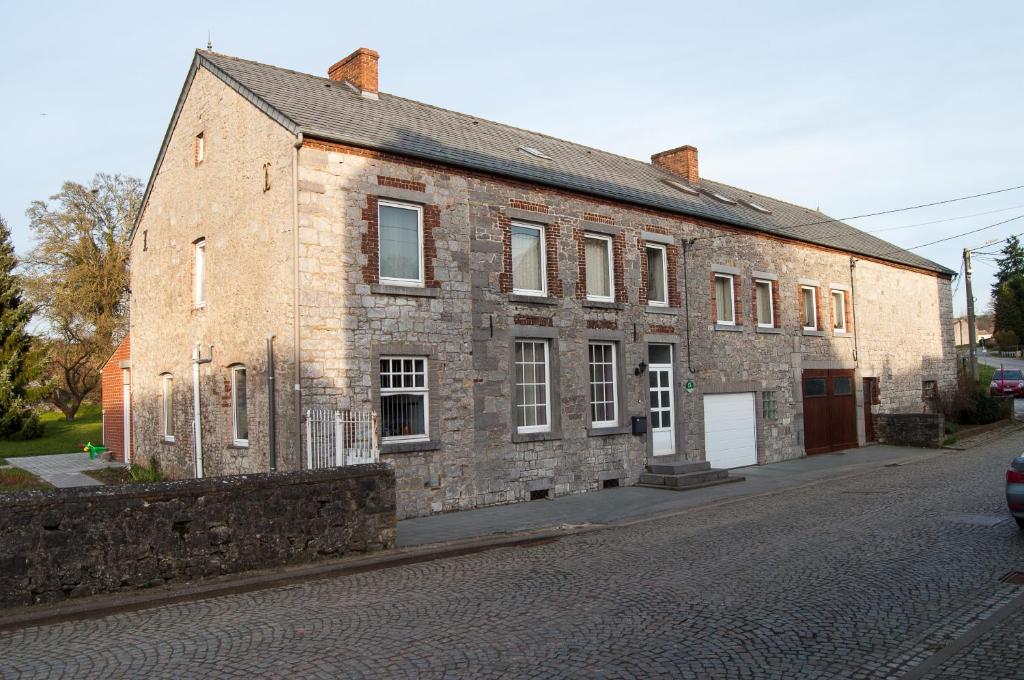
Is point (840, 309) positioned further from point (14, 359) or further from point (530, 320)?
point (14, 359)

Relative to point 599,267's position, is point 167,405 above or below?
below

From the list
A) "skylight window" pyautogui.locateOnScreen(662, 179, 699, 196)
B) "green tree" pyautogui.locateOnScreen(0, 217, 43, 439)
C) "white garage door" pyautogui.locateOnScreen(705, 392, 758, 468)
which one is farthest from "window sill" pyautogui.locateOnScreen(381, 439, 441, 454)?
"green tree" pyautogui.locateOnScreen(0, 217, 43, 439)

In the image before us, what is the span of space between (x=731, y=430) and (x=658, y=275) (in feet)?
15.3

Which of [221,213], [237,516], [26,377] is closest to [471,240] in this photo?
[221,213]

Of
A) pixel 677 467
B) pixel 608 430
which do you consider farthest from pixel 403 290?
pixel 677 467

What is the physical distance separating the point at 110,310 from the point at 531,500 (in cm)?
3034

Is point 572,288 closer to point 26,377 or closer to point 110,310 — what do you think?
point 26,377

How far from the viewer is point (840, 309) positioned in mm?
24875

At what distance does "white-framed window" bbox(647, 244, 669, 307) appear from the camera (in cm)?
1823

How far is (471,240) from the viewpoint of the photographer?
1448 centimetres

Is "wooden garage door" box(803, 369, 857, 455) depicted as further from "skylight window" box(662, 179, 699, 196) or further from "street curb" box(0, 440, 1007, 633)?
"street curb" box(0, 440, 1007, 633)

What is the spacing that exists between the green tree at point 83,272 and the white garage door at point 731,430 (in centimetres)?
3017

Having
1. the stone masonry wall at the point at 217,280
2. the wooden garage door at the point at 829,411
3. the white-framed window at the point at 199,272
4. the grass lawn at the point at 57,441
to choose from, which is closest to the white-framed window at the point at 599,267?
the stone masonry wall at the point at 217,280

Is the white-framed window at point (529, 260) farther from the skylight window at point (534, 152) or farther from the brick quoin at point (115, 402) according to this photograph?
the brick quoin at point (115, 402)
